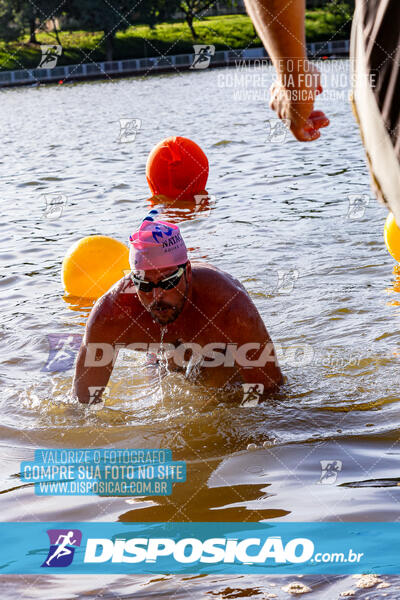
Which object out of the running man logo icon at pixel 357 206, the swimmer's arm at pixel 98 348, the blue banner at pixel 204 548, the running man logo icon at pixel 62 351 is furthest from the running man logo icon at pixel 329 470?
the running man logo icon at pixel 357 206

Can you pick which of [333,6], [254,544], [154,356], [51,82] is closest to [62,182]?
[154,356]

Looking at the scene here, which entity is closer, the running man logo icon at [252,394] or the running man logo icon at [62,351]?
the running man logo icon at [252,394]

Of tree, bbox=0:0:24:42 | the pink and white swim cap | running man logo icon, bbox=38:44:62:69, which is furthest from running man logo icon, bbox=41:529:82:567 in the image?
tree, bbox=0:0:24:42

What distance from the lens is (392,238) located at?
321 inches

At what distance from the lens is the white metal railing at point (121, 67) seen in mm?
47250

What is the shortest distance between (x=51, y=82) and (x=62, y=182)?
34.6 metres

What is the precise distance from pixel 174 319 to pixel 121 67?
4921 centimetres

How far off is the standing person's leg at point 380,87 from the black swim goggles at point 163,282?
2.47 meters

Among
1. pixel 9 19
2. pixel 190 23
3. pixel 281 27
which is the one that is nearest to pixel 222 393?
pixel 281 27

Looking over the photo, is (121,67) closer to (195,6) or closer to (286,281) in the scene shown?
(195,6)

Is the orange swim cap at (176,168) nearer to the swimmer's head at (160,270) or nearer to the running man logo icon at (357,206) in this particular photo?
the running man logo icon at (357,206)

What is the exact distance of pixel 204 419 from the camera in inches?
198

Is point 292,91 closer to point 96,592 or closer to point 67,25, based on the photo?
point 96,592

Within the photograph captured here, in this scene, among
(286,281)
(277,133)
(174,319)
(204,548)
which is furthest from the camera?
(277,133)
